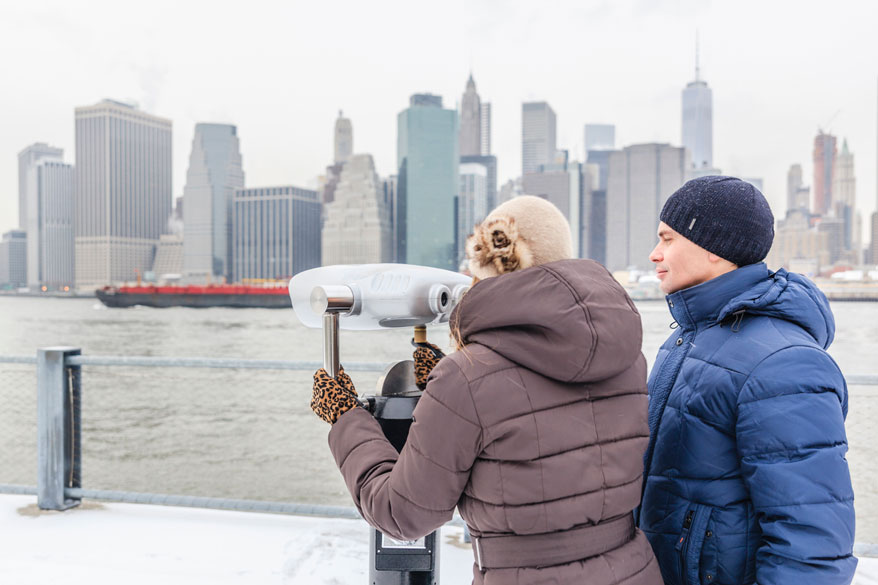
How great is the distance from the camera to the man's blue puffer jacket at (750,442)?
82 cm

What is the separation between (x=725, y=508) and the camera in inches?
36.4

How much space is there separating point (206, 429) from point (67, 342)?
2083cm

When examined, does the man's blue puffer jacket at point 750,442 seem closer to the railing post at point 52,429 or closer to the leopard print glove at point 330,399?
the leopard print glove at point 330,399

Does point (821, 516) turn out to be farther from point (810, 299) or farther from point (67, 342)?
point (67, 342)

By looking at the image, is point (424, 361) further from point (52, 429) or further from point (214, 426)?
point (214, 426)

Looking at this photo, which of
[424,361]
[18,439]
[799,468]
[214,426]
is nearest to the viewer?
[799,468]

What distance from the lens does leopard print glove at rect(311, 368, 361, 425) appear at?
1.03 meters

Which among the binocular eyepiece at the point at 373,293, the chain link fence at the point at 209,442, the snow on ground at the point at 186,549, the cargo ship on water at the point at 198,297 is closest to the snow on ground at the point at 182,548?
the snow on ground at the point at 186,549

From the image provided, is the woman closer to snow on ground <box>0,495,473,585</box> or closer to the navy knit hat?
the navy knit hat

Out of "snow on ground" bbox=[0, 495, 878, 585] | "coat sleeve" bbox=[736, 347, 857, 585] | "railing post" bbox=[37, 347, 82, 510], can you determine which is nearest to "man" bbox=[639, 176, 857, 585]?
"coat sleeve" bbox=[736, 347, 857, 585]

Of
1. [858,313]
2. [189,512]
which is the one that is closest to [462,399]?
[189,512]

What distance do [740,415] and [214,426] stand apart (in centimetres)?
1610

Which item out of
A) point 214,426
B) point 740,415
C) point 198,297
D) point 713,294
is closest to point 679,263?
point 713,294

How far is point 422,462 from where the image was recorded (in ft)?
2.87
